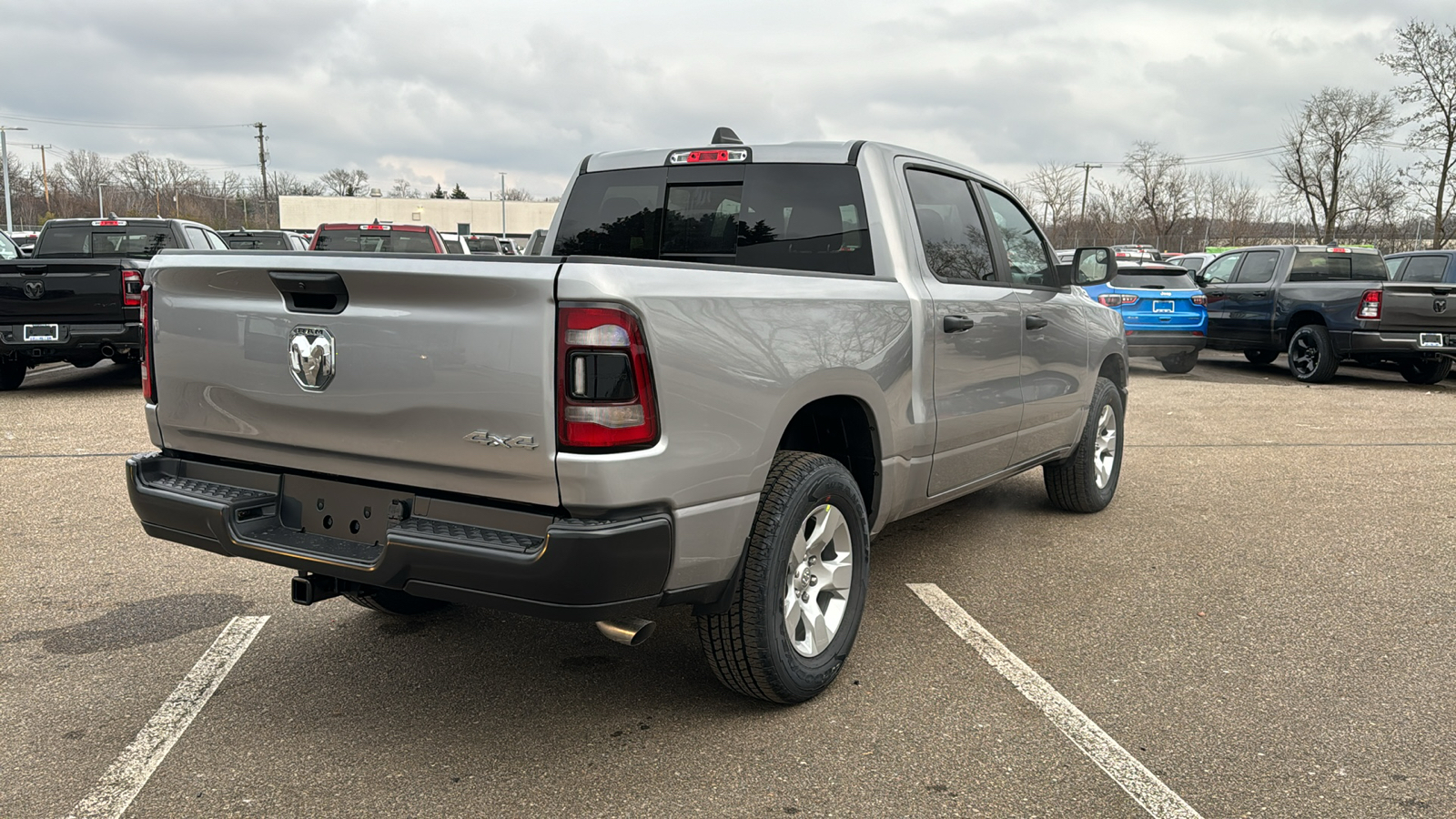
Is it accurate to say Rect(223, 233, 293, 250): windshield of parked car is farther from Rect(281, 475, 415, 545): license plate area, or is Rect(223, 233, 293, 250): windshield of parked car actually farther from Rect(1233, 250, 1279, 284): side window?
Rect(281, 475, 415, 545): license plate area

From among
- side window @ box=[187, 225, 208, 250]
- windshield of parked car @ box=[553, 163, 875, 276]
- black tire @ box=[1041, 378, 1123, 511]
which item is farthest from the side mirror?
side window @ box=[187, 225, 208, 250]

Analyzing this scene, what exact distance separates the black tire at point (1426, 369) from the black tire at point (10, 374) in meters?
16.7

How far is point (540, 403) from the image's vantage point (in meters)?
2.59

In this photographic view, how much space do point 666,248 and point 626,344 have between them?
195 cm

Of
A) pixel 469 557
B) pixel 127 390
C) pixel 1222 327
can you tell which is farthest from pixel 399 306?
pixel 1222 327

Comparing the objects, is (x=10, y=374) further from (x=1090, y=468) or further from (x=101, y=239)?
(x=1090, y=468)

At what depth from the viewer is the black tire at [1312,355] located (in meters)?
13.1

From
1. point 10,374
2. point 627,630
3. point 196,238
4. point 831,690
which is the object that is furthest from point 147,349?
point 196,238

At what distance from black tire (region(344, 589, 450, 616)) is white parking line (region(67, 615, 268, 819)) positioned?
0.45m

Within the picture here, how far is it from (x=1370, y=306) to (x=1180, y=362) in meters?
2.53

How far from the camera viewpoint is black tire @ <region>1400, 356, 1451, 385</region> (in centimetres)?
1346

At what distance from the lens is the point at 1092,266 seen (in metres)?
5.76

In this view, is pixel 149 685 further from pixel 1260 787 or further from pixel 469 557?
pixel 1260 787

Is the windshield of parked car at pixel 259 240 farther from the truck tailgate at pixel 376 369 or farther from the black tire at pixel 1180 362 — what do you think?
the truck tailgate at pixel 376 369
